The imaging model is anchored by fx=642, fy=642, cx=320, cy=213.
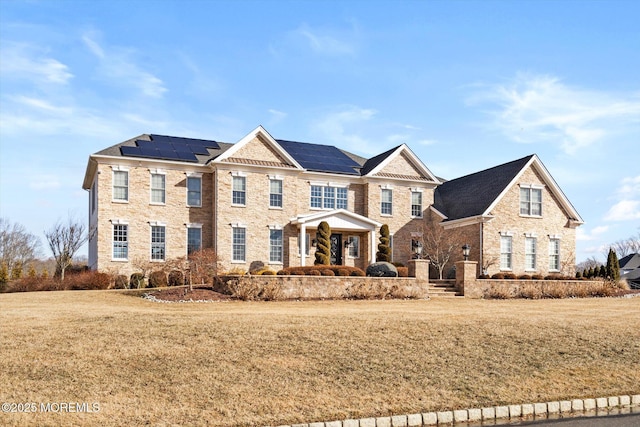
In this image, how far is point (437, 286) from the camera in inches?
1148

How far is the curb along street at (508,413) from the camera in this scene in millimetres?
9844

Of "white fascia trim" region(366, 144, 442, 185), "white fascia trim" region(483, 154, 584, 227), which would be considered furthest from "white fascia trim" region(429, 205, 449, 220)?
"white fascia trim" region(483, 154, 584, 227)

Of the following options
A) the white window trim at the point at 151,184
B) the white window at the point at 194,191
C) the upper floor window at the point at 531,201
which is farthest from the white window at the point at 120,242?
the upper floor window at the point at 531,201

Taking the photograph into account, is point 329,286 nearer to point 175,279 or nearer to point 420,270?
point 420,270

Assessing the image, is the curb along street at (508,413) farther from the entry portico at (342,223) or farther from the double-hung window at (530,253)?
the double-hung window at (530,253)

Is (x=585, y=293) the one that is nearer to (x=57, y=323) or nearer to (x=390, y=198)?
(x=390, y=198)

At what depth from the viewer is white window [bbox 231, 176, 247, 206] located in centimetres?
3391

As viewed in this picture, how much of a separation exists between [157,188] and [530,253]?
21179 millimetres

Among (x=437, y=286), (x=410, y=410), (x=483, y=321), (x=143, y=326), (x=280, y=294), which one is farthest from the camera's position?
(x=437, y=286)

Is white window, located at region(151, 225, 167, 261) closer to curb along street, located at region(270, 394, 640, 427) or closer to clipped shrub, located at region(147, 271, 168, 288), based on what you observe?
clipped shrub, located at region(147, 271, 168, 288)

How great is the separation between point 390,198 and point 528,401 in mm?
27035

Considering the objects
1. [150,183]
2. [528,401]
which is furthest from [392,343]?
[150,183]

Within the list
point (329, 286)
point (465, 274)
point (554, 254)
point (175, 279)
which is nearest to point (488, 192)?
point (554, 254)

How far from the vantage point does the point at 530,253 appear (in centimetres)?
3694
